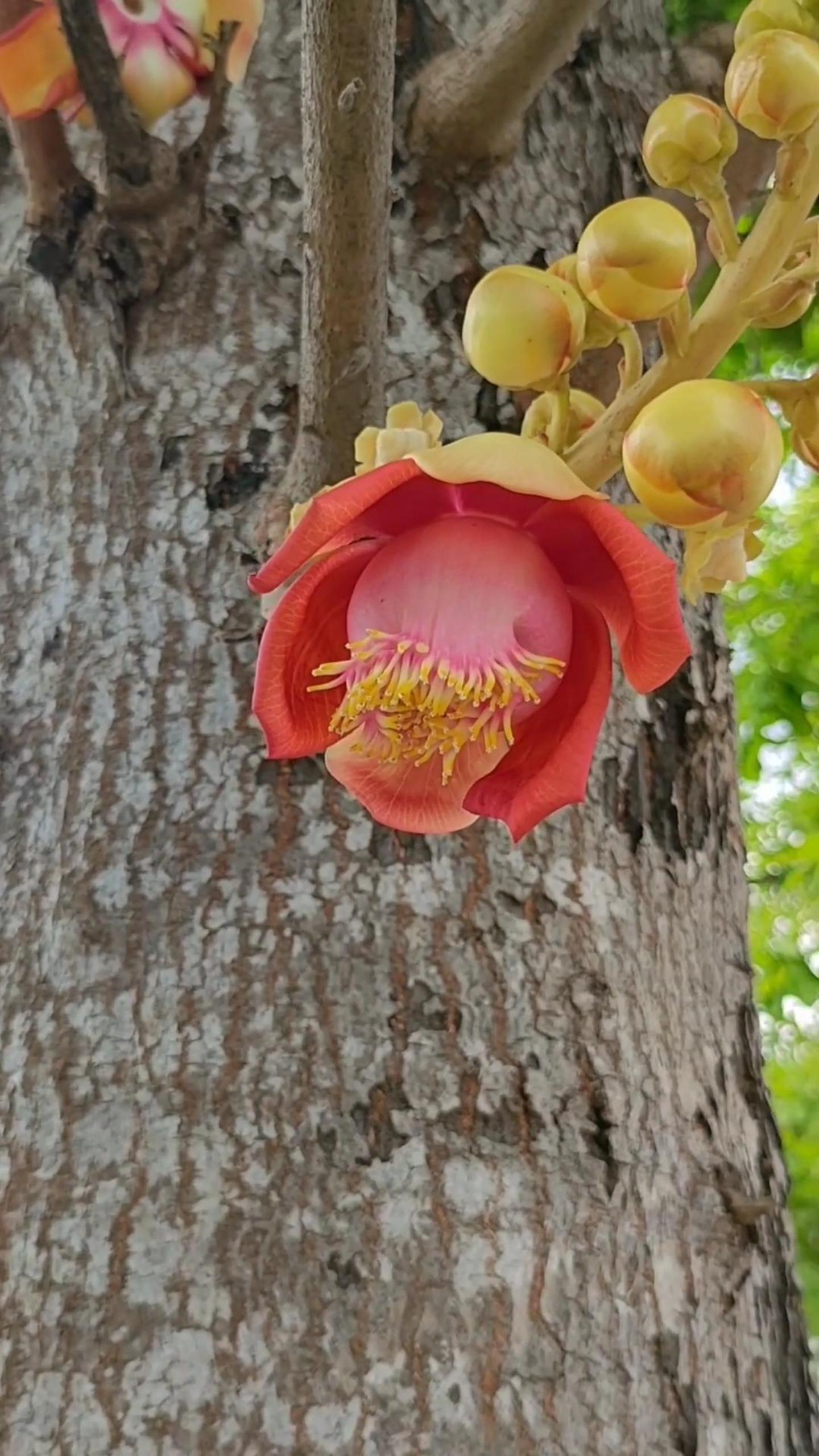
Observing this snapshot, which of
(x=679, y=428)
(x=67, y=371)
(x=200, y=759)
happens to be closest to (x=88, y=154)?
(x=67, y=371)

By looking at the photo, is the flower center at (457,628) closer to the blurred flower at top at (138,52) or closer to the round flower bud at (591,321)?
the round flower bud at (591,321)

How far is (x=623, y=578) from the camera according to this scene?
616 millimetres

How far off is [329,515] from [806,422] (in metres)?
0.23

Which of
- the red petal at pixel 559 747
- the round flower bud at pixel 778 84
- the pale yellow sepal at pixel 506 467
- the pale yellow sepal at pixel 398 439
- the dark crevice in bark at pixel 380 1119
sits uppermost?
the round flower bud at pixel 778 84

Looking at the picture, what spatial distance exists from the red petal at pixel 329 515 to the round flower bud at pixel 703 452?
0.11 metres

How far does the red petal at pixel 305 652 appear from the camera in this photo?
2.21 feet

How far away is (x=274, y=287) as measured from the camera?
1.26 meters

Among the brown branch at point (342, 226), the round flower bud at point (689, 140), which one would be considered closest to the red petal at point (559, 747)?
the round flower bud at point (689, 140)

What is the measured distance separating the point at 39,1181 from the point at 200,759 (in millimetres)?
323

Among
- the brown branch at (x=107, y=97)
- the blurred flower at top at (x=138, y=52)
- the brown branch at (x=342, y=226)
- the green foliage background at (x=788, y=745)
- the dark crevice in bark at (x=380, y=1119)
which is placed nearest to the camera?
the brown branch at (x=342, y=226)

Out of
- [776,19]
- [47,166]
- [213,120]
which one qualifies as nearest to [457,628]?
[776,19]

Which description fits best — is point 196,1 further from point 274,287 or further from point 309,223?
point 309,223

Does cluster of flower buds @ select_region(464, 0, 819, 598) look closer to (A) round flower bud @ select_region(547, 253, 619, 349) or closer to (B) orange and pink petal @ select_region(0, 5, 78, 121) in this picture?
(A) round flower bud @ select_region(547, 253, 619, 349)

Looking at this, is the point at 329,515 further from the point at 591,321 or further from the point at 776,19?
the point at 776,19
